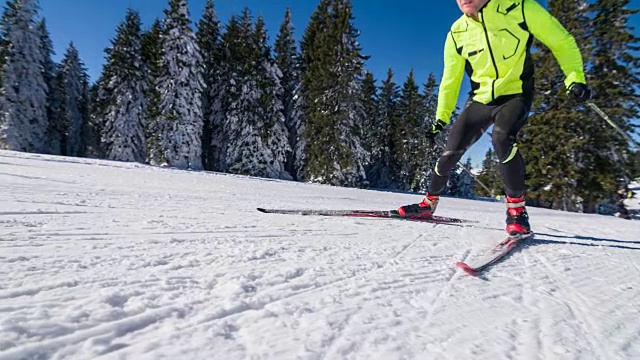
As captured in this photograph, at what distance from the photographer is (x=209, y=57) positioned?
83.4 ft

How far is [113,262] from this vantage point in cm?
131

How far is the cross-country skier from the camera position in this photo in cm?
279

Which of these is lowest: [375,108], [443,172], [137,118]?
[443,172]

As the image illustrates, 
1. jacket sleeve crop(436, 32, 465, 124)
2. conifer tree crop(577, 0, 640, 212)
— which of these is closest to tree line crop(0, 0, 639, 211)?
conifer tree crop(577, 0, 640, 212)

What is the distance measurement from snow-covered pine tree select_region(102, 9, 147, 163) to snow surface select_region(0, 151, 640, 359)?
26657mm

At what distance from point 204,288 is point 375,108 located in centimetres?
2995

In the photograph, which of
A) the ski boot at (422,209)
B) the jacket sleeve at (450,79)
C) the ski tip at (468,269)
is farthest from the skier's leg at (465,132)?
the ski tip at (468,269)

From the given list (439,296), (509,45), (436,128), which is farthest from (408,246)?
(509,45)

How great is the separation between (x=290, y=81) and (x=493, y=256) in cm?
2742

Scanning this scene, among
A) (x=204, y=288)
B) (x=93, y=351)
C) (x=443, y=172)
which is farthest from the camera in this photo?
(x=443, y=172)

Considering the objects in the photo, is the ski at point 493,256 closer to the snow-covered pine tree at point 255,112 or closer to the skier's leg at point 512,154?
the skier's leg at point 512,154

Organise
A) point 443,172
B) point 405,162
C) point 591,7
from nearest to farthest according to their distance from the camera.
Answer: point 443,172
point 591,7
point 405,162

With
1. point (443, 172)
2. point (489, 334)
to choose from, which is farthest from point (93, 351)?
point (443, 172)

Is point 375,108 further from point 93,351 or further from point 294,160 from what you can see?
point 93,351
